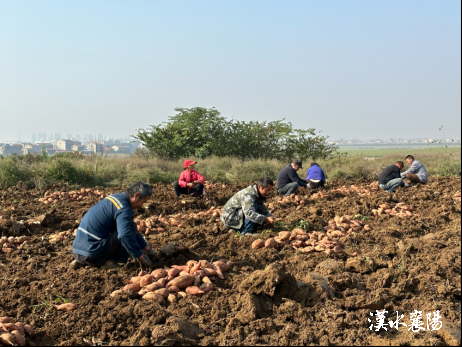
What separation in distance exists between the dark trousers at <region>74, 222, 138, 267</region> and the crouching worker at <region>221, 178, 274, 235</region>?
1973 millimetres

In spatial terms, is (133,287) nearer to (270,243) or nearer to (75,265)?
(75,265)

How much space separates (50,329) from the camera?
137 inches

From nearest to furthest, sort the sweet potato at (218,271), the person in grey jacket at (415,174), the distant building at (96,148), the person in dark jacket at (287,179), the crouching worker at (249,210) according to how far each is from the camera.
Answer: the sweet potato at (218,271), the crouching worker at (249,210), the person in dark jacket at (287,179), the person in grey jacket at (415,174), the distant building at (96,148)

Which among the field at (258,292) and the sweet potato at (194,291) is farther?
the sweet potato at (194,291)

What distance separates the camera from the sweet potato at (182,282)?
163 inches

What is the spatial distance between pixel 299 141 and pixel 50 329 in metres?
20.4

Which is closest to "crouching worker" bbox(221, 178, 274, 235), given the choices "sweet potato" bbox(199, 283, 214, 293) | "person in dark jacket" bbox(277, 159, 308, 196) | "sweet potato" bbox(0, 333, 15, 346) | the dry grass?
"sweet potato" bbox(199, 283, 214, 293)

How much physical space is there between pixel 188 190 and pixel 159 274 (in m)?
5.72

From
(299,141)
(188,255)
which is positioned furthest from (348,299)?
(299,141)

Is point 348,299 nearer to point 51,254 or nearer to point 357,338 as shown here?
point 357,338

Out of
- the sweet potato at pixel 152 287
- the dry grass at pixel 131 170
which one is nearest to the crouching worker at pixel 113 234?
the sweet potato at pixel 152 287

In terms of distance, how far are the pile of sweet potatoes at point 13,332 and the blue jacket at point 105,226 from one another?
1206 mm

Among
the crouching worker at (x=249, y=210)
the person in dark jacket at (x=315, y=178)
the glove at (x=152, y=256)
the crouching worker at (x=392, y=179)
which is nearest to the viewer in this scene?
the glove at (x=152, y=256)

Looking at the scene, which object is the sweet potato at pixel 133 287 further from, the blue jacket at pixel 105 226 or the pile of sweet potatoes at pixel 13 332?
the pile of sweet potatoes at pixel 13 332
